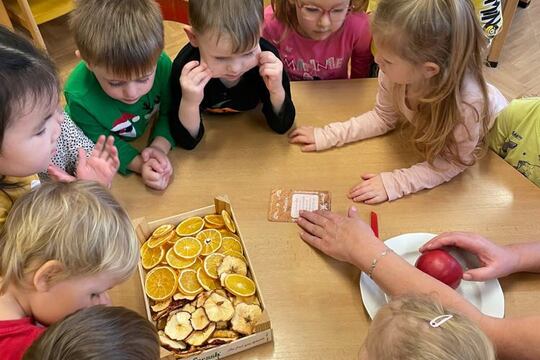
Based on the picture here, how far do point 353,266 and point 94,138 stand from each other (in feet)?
2.41

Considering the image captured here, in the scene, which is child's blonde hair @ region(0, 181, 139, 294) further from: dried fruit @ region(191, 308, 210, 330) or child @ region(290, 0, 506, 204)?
child @ region(290, 0, 506, 204)

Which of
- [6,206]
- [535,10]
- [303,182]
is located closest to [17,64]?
[6,206]

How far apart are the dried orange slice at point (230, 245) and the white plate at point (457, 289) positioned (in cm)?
27

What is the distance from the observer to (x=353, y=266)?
3.53 feet

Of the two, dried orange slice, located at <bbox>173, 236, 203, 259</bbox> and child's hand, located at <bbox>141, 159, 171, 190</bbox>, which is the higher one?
child's hand, located at <bbox>141, 159, 171, 190</bbox>


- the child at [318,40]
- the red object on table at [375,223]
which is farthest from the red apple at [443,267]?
the child at [318,40]

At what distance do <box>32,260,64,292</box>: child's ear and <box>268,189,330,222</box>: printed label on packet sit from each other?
50 centimetres

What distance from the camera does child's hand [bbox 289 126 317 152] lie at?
130 centimetres

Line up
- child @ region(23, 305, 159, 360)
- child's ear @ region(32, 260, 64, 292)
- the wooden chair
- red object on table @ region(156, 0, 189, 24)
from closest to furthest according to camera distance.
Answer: child @ region(23, 305, 159, 360) → child's ear @ region(32, 260, 64, 292) → red object on table @ region(156, 0, 189, 24) → the wooden chair

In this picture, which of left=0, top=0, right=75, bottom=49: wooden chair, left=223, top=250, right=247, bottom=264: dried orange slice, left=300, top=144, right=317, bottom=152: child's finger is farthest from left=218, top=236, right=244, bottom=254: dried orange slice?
left=0, top=0, right=75, bottom=49: wooden chair

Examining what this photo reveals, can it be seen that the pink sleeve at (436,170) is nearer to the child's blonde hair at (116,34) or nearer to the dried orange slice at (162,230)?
the dried orange slice at (162,230)

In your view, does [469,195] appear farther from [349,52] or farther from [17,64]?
[17,64]

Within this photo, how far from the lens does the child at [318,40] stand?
58.8 inches

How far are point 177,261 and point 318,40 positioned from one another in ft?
2.81
